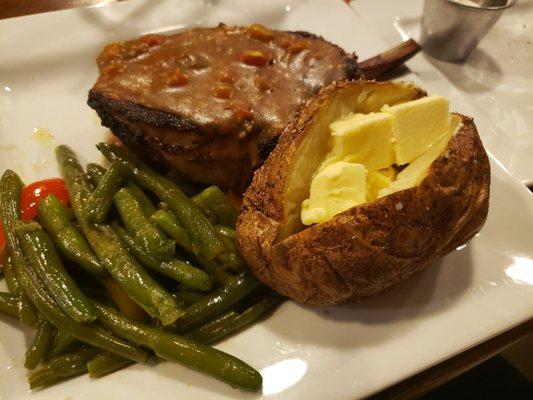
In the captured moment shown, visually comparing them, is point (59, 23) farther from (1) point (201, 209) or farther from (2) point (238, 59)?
(1) point (201, 209)

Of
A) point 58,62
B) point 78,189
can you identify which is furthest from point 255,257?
point 58,62

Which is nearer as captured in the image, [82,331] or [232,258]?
[82,331]

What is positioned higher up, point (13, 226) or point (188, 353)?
point (13, 226)

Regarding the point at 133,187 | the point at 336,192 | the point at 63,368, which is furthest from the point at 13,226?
the point at 336,192

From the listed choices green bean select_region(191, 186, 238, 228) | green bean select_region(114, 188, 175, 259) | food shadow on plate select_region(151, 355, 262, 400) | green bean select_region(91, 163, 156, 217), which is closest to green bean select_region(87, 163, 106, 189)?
green bean select_region(91, 163, 156, 217)

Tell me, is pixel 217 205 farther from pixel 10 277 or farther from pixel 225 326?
pixel 10 277

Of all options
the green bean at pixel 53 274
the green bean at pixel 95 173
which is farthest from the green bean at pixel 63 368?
the green bean at pixel 95 173
